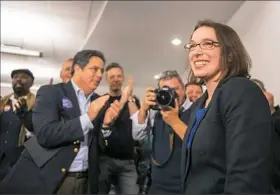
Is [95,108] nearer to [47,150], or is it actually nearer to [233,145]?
[47,150]

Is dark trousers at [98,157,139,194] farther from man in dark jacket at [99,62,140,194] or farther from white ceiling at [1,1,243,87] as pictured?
white ceiling at [1,1,243,87]

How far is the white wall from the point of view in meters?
1.87

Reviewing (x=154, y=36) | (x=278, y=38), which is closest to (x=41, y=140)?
(x=278, y=38)

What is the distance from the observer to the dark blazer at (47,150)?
1166 millimetres

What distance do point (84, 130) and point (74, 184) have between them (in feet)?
0.81

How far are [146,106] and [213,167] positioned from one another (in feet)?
2.77

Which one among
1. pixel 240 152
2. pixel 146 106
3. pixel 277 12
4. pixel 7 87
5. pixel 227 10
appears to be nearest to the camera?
pixel 240 152

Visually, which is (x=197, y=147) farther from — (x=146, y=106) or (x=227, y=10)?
(x=227, y=10)

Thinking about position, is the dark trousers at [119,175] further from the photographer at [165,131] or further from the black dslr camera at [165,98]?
the black dslr camera at [165,98]

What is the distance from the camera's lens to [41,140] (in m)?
1.18

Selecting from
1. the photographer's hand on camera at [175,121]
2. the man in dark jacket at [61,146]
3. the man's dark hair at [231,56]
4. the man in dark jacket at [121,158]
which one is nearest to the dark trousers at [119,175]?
the man in dark jacket at [121,158]

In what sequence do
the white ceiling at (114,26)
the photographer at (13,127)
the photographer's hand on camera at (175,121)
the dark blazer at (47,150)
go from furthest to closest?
the white ceiling at (114,26)
the photographer at (13,127)
the photographer's hand on camera at (175,121)
the dark blazer at (47,150)

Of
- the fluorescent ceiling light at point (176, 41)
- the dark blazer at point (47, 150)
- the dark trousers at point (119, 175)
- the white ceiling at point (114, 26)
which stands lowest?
the dark trousers at point (119, 175)

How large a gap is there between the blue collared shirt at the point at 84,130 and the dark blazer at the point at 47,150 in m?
0.03
